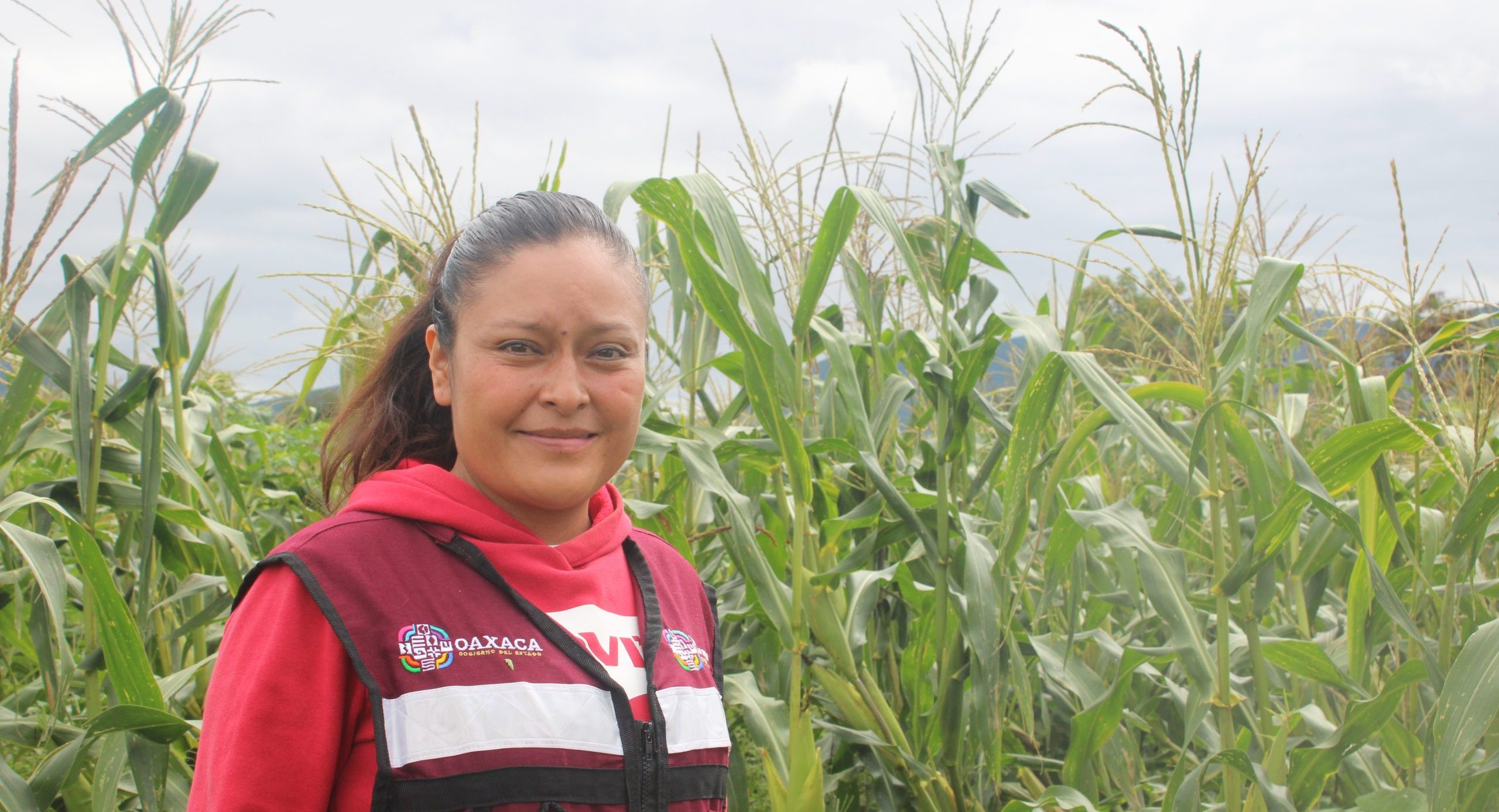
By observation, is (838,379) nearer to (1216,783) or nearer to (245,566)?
(245,566)

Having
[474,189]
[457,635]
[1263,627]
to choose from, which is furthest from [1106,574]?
[457,635]

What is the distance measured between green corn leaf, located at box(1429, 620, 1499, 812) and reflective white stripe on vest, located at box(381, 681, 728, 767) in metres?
1.19

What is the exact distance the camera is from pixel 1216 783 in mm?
2957

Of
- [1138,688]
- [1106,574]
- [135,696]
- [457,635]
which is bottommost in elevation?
[1138,688]

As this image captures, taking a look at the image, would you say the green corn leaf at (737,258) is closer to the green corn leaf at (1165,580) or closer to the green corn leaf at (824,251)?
the green corn leaf at (824,251)

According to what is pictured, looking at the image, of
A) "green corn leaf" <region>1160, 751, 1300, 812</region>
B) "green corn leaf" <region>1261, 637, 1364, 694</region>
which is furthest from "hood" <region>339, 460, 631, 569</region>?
"green corn leaf" <region>1261, 637, 1364, 694</region>

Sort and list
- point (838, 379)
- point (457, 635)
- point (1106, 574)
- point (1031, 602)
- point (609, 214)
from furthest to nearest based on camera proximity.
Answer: point (1106, 574)
point (1031, 602)
point (838, 379)
point (609, 214)
point (457, 635)

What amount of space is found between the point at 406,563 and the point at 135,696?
968 millimetres

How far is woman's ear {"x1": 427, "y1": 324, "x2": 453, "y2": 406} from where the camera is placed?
1428mm

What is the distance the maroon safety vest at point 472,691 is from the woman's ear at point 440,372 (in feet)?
0.70

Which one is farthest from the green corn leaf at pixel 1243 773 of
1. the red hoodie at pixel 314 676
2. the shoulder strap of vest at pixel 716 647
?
the red hoodie at pixel 314 676

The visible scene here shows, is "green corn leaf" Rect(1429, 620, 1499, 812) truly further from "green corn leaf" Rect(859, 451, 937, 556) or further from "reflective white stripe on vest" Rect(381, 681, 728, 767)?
"reflective white stripe on vest" Rect(381, 681, 728, 767)

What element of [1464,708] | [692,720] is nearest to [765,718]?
[692,720]

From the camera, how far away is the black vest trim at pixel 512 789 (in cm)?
112
